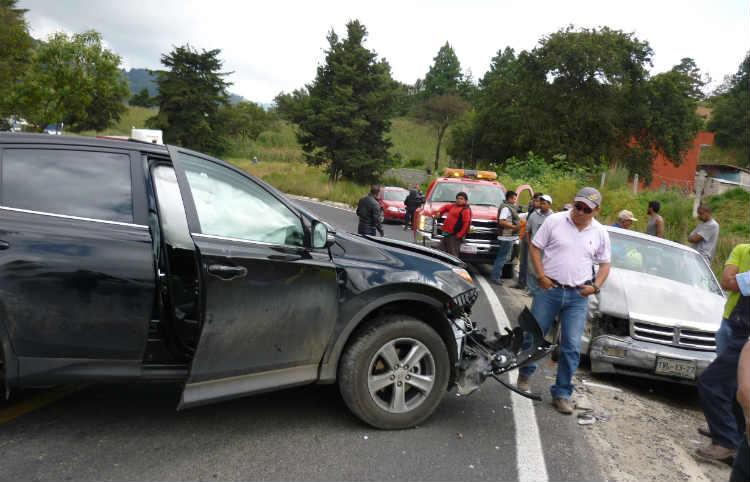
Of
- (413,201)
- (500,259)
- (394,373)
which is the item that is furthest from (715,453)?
(413,201)

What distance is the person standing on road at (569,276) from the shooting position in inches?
192

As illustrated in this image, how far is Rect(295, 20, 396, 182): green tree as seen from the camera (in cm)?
3666

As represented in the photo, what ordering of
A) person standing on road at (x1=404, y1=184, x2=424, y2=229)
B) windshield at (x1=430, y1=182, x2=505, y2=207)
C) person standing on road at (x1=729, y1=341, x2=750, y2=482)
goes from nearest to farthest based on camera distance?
person standing on road at (x1=729, y1=341, x2=750, y2=482) < windshield at (x1=430, y1=182, x2=505, y2=207) < person standing on road at (x1=404, y1=184, x2=424, y2=229)

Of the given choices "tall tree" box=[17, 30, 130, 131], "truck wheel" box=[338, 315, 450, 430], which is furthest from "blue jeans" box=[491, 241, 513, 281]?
"tall tree" box=[17, 30, 130, 131]

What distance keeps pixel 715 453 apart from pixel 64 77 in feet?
85.7

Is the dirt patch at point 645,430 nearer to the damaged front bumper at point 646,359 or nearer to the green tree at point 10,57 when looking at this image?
the damaged front bumper at point 646,359

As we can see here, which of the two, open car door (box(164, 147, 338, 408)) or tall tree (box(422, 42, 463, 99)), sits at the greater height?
tall tree (box(422, 42, 463, 99))

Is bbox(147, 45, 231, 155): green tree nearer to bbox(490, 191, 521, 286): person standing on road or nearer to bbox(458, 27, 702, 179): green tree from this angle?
bbox(458, 27, 702, 179): green tree

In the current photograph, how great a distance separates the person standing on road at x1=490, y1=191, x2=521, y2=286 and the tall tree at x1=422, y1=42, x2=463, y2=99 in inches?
3723

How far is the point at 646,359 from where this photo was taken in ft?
18.4

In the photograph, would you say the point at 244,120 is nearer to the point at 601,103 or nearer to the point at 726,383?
the point at 601,103

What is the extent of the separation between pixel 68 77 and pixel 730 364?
25.9 m

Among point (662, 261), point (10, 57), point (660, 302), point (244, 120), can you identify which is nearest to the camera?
point (660, 302)

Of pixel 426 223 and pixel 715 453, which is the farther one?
pixel 426 223
